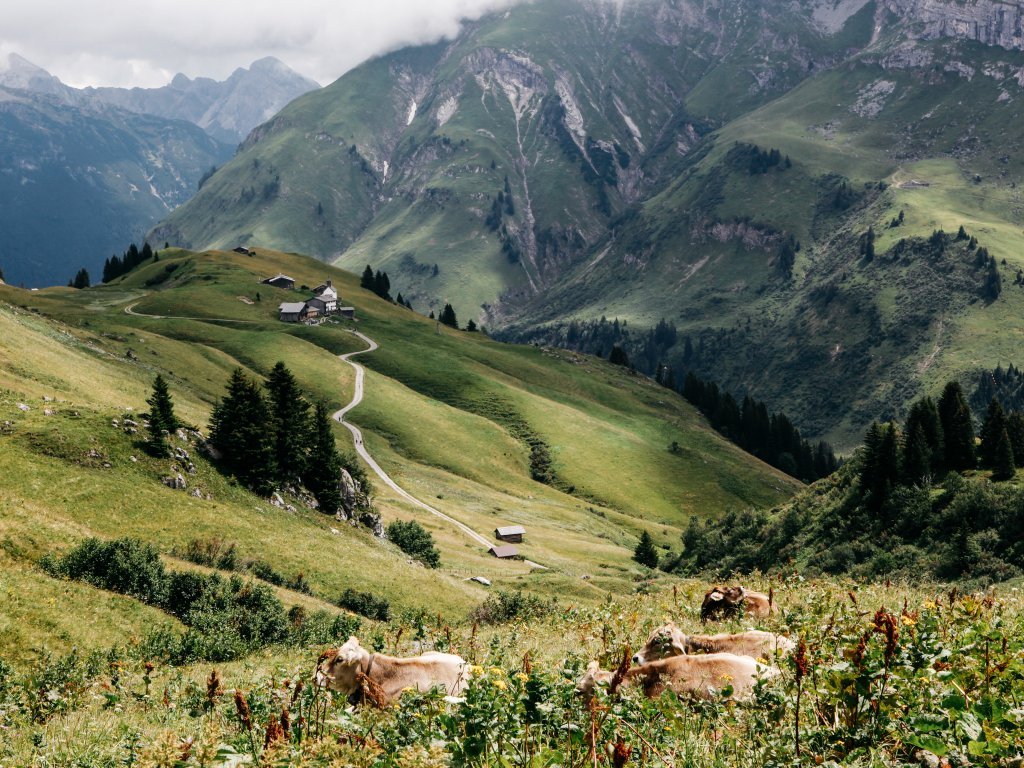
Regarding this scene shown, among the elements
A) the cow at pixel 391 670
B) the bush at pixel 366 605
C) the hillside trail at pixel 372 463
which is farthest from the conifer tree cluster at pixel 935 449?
the cow at pixel 391 670

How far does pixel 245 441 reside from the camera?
51.0 m

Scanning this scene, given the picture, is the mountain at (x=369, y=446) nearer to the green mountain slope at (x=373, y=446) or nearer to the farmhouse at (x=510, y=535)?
the green mountain slope at (x=373, y=446)

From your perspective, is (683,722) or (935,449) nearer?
(683,722)

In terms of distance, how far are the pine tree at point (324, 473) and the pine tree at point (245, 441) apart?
→ 6.04 metres

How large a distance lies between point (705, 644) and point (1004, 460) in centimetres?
5240

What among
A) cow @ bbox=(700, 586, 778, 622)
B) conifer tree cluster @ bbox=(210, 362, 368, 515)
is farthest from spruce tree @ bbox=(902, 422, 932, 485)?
conifer tree cluster @ bbox=(210, 362, 368, 515)

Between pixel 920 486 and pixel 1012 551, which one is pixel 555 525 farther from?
pixel 1012 551

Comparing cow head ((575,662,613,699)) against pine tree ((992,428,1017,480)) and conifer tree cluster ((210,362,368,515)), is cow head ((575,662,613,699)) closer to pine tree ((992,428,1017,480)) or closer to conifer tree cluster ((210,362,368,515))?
conifer tree cluster ((210,362,368,515))

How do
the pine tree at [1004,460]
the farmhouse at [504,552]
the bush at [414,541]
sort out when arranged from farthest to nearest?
1. the farmhouse at [504,552]
2. the bush at [414,541]
3. the pine tree at [1004,460]

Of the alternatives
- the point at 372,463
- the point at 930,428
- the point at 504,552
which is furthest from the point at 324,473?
the point at 930,428

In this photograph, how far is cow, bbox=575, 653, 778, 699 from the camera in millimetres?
10719

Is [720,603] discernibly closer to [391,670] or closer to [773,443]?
[391,670]

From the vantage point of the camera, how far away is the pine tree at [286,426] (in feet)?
180

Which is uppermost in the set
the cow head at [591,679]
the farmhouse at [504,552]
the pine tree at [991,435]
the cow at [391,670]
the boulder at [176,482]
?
the pine tree at [991,435]
